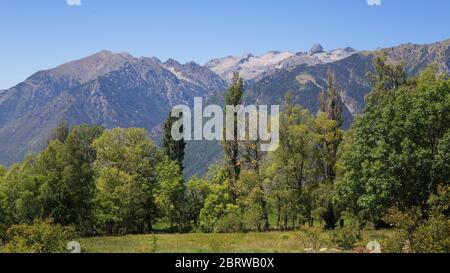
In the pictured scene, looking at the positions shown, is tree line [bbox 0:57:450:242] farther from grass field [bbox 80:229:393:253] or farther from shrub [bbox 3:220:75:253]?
shrub [bbox 3:220:75:253]

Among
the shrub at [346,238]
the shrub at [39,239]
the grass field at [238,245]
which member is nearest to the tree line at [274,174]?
the grass field at [238,245]

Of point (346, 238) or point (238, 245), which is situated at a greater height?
point (346, 238)

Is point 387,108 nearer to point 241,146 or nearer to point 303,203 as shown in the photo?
point 303,203

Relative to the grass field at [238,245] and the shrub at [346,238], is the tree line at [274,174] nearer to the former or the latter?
the grass field at [238,245]

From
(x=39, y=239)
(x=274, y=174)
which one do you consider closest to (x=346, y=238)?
(x=39, y=239)

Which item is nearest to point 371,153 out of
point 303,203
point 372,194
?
A: point 372,194

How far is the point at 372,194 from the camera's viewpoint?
32500 millimetres

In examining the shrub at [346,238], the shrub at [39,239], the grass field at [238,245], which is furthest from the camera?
the shrub at [346,238]

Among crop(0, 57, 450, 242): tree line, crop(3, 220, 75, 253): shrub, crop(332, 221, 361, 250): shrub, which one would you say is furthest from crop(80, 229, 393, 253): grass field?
crop(0, 57, 450, 242): tree line

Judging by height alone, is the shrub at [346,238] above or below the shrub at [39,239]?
below

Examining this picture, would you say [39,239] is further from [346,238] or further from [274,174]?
[274,174]

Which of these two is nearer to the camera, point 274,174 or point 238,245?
point 238,245

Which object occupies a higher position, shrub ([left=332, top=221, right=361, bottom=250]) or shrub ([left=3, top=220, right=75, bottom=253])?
shrub ([left=3, top=220, right=75, bottom=253])

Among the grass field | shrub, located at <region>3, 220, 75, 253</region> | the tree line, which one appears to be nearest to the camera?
shrub, located at <region>3, 220, 75, 253</region>
